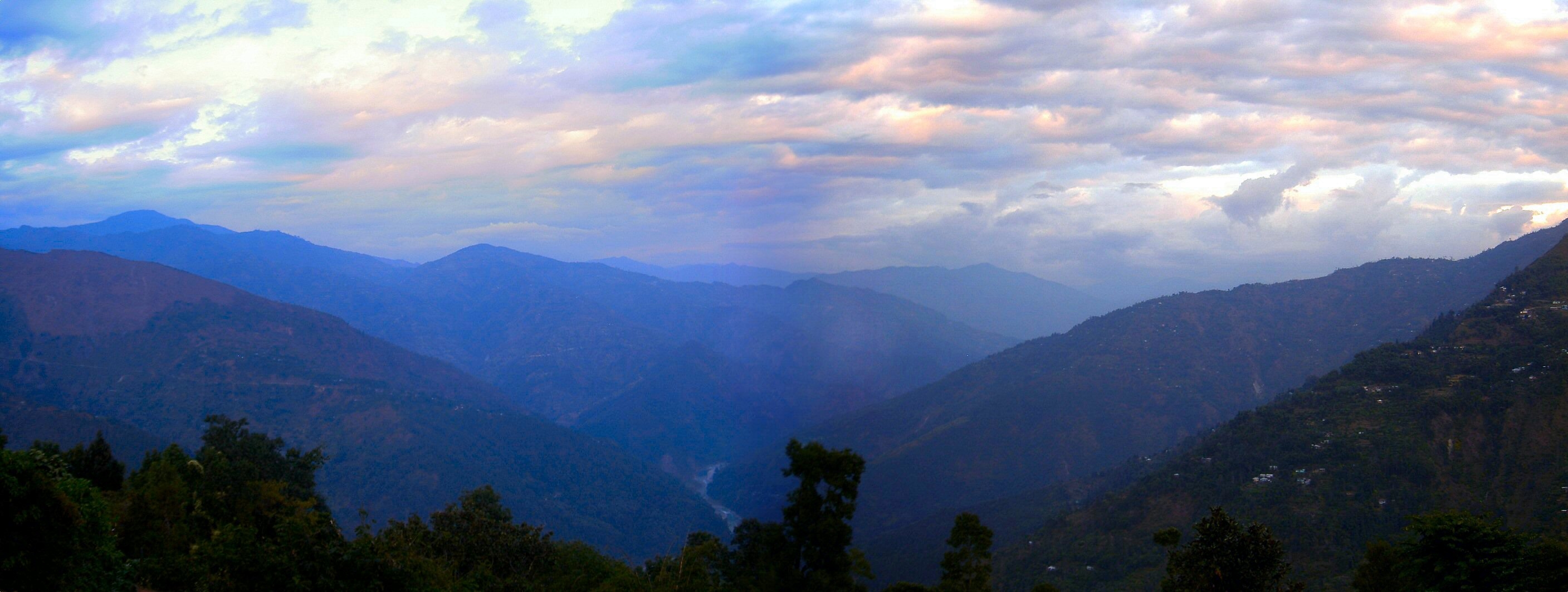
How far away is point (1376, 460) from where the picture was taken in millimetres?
110250

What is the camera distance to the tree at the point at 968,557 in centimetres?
4506

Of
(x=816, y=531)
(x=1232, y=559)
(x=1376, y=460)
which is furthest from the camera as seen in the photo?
(x=1376, y=460)

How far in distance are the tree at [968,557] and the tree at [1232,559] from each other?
51.2ft

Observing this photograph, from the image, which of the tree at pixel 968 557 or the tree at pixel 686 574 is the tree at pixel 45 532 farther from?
the tree at pixel 968 557

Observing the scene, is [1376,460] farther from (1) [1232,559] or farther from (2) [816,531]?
(1) [1232,559]

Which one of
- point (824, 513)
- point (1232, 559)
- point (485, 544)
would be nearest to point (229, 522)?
point (485, 544)

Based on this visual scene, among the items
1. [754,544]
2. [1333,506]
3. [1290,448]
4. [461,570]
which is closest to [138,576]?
[461,570]

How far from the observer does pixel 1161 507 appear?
129625 mm

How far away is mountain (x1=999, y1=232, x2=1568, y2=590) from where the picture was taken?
9644 cm

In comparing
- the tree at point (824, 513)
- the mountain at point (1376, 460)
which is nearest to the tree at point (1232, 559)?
the tree at point (824, 513)

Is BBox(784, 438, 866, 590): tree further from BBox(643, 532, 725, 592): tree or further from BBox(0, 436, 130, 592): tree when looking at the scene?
BBox(0, 436, 130, 592): tree

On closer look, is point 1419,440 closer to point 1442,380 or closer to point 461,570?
point 1442,380

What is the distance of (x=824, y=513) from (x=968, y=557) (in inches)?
355

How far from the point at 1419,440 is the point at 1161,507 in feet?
115
